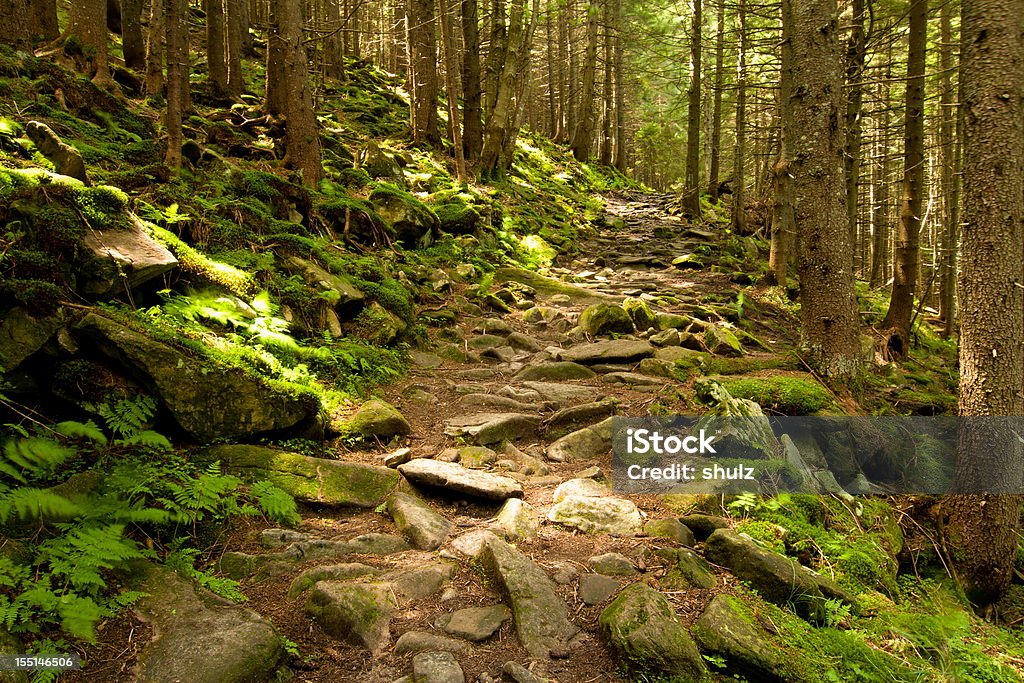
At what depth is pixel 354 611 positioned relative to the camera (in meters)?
2.90

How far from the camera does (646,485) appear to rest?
15.0 feet

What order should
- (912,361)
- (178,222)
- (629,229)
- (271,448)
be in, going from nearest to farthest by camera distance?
(271,448), (178,222), (912,361), (629,229)

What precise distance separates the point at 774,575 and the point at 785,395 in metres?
2.81

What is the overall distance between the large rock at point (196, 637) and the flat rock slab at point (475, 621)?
0.85 m

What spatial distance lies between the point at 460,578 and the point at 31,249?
3732mm

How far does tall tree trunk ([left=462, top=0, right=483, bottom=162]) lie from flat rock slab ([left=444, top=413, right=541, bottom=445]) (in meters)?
12.0

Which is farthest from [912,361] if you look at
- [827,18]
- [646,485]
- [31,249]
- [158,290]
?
[31,249]

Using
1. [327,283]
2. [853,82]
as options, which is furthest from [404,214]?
[853,82]

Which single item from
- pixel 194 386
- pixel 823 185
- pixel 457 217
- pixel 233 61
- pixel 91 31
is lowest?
pixel 194 386

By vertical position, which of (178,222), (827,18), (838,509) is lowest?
(838,509)

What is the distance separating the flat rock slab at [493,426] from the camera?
17.5 feet

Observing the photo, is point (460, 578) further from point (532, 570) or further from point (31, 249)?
point (31, 249)

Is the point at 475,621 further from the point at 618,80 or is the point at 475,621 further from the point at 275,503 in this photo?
the point at 618,80

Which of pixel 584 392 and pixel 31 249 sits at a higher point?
pixel 31 249
